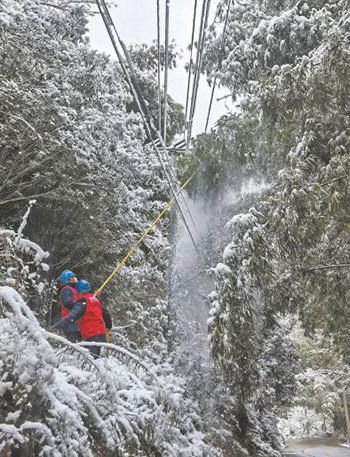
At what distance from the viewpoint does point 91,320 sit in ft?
19.2

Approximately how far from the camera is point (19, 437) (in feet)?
9.61

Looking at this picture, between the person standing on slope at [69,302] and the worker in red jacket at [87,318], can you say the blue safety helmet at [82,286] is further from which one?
the person standing on slope at [69,302]

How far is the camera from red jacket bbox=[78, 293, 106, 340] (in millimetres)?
5801

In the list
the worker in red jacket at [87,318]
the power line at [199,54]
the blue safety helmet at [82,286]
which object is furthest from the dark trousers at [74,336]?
the power line at [199,54]

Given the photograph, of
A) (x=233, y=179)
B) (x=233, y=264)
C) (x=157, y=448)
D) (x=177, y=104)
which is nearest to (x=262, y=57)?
(x=233, y=179)

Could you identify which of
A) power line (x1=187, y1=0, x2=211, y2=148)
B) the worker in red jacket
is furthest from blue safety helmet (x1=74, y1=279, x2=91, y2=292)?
power line (x1=187, y1=0, x2=211, y2=148)

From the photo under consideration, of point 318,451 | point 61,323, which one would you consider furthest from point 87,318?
point 318,451

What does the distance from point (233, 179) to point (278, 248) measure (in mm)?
3010

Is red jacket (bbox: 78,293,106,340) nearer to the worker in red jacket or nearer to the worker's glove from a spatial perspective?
the worker in red jacket

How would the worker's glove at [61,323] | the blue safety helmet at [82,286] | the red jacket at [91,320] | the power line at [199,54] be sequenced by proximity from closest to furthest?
1. the power line at [199,54]
2. the worker's glove at [61,323]
3. the red jacket at [91,320]
4. the blue safety helmet at [82,286]

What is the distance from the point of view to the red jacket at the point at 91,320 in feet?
19.0

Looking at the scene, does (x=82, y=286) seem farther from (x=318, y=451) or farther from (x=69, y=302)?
(x=318, y=451)

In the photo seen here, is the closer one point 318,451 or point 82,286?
point 82,286

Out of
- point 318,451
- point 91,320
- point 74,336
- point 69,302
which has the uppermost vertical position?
point 69,302
